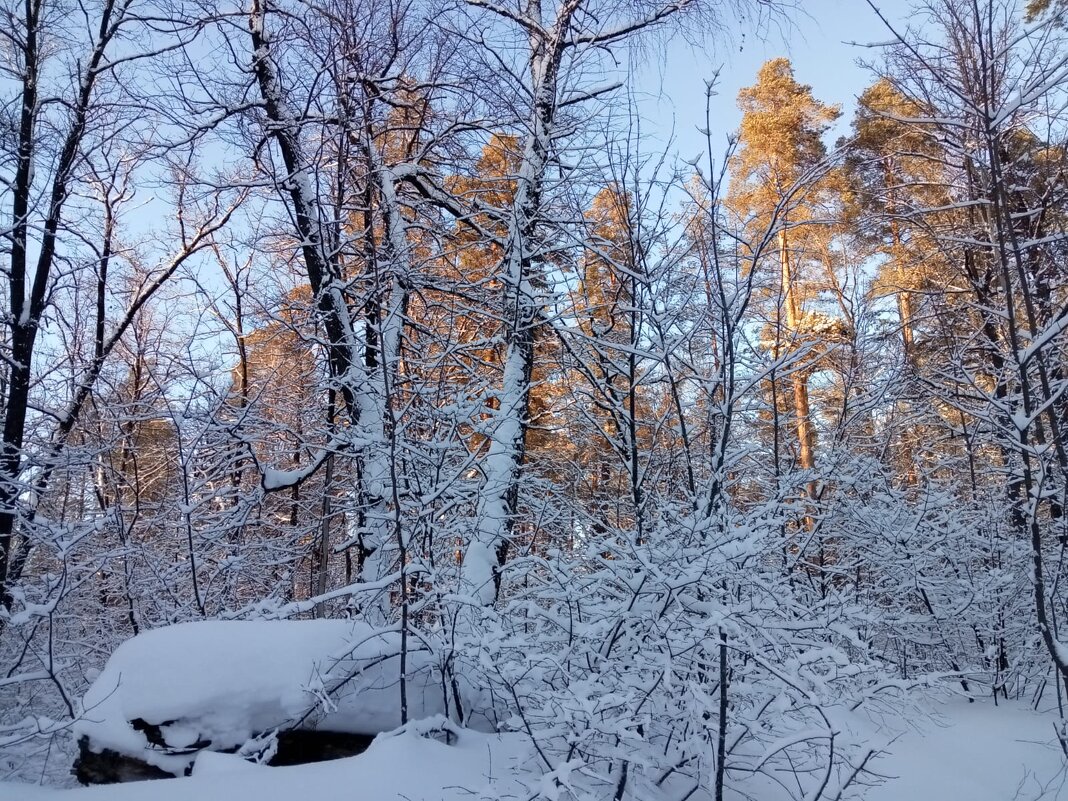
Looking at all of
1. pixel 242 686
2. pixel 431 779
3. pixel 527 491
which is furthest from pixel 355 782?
pixel 527 491

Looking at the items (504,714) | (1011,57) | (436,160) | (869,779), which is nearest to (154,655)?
(504,714)

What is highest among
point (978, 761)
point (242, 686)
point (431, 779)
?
point (242, 686)

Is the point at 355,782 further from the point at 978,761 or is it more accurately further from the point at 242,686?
the point at 978,761

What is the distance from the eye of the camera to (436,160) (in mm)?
7473

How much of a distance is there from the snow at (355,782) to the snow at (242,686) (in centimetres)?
29

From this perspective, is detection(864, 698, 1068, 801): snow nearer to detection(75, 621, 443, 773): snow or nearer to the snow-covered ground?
the snow-covered ground

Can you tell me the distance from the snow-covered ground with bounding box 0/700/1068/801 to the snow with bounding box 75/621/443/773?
281mm

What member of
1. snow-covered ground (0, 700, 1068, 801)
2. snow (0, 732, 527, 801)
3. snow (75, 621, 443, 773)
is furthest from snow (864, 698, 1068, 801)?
snow (75, 621, 443, 773)

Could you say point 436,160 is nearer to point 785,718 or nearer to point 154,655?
point 154,655

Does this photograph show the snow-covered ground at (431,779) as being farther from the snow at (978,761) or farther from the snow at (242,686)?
the snow at (242,686)

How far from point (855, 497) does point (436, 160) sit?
570cm

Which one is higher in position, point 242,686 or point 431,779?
point 242,686

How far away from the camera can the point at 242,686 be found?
11.6 feet

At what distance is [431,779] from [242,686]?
109cm
